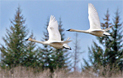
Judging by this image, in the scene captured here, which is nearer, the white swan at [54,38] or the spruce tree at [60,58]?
the white swan at [54,38]

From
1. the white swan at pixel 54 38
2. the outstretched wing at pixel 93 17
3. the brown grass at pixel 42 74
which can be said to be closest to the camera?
the white swan at pixel 54 38

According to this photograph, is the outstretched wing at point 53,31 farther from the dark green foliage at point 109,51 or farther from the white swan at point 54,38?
the dark green foliage at point 109,51

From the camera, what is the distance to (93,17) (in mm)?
29125

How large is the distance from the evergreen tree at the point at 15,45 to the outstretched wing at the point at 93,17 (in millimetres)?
21746

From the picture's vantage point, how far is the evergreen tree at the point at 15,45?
4967 cm

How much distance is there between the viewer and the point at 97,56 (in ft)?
167

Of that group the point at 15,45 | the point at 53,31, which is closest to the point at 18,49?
the point at 15,45

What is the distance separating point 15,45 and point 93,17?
23.5 meters

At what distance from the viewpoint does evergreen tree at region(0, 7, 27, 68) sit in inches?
1956

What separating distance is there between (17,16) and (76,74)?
12.6m

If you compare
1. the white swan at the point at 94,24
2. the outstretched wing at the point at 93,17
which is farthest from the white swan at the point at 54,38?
the outstretched wing at the point at 93,17

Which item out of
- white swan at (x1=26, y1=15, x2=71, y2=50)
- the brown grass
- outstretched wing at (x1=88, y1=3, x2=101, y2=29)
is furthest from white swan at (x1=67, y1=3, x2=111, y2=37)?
the brown grass

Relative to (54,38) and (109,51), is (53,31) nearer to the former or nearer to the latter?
(54,38)

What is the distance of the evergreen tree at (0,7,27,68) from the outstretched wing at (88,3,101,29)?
21.7 metres
